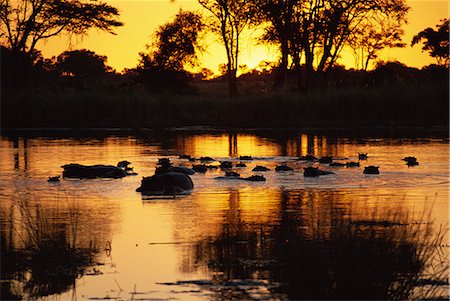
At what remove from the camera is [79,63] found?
8344cm

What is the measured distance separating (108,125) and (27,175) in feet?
67.9

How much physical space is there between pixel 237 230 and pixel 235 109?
94.3ft

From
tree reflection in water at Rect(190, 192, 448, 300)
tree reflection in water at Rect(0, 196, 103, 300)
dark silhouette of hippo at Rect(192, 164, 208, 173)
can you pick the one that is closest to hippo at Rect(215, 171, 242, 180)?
dark silhouette of hippo at Rect(192, 164, 208, 173)

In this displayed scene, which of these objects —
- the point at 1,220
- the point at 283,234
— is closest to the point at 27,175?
the point at 1,220

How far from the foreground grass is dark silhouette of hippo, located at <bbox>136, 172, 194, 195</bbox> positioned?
2212 cm

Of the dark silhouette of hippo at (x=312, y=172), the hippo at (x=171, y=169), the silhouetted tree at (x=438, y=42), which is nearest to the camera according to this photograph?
the hippo at (x=171, y=169)

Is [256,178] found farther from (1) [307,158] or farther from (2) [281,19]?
(2) [281,19]

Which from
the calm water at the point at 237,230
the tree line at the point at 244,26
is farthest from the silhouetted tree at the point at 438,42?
the calm water at the point at 237,230

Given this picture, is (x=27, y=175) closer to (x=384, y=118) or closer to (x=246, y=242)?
(x=246, y=242)

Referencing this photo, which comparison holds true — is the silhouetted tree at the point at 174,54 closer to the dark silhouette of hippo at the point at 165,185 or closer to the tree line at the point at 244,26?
the tree line at the point at 244,26

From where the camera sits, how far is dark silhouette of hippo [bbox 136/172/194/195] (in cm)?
1638

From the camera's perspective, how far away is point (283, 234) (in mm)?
11867

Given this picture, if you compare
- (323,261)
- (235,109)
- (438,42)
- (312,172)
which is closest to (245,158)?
(312,172)

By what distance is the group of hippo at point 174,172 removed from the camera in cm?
1648
